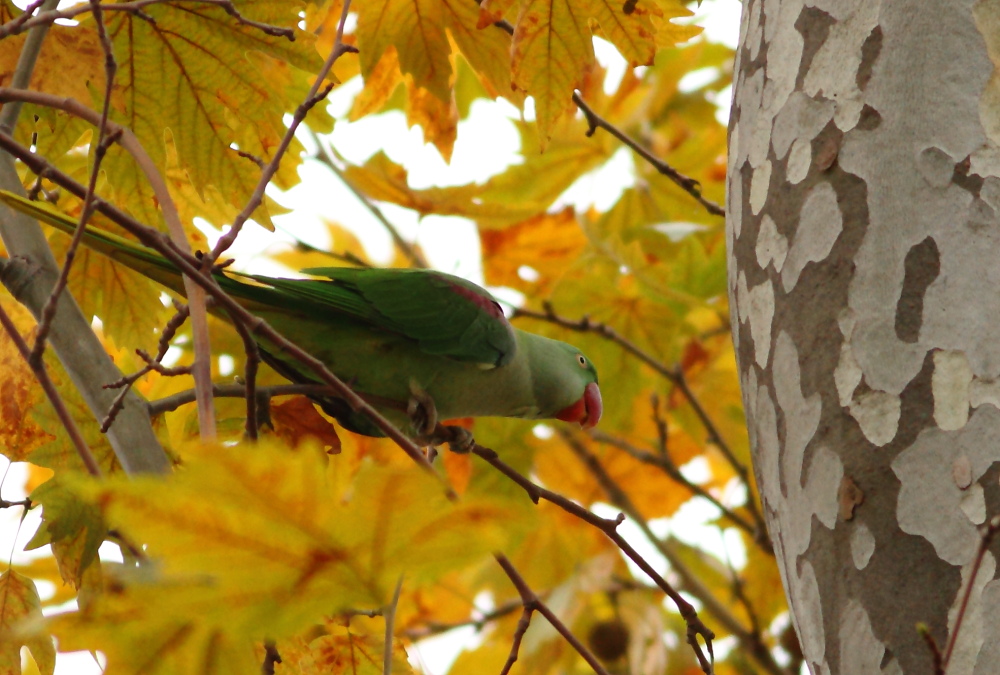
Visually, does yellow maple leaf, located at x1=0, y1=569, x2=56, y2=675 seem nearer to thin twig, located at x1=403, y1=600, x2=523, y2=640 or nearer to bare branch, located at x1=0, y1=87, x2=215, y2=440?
bare branch, located at x1=0, y1=87, x2=215, y2=440

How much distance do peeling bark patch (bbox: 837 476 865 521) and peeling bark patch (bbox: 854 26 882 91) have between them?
2.45 ft

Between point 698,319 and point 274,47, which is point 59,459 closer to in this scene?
A: point 274,47

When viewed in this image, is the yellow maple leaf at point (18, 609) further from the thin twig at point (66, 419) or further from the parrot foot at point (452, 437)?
the parrot foot at point (452, 437)

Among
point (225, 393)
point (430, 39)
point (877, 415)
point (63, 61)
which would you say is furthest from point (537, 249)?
point (877, 415)

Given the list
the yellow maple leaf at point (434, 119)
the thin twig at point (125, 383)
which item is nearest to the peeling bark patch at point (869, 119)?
the thin twig at point (125, 383)

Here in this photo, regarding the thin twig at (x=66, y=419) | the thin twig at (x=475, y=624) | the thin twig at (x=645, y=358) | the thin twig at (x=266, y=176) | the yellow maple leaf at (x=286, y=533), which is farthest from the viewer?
the thin twig at (x=475, y=624)

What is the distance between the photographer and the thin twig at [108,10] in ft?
5.50

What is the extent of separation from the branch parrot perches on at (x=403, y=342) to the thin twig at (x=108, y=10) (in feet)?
2.37

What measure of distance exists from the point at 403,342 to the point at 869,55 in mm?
1717

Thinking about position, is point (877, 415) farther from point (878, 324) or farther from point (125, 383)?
point (125, 383)

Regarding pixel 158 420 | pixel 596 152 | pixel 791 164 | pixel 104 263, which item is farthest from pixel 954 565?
pixel 596 152

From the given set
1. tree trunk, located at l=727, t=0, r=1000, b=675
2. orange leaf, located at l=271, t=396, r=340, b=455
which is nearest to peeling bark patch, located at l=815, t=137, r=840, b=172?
tree trunk, located at l=727, t=0, r=1000, b=675

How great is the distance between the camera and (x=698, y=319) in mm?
5586

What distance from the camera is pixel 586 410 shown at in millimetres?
3723
